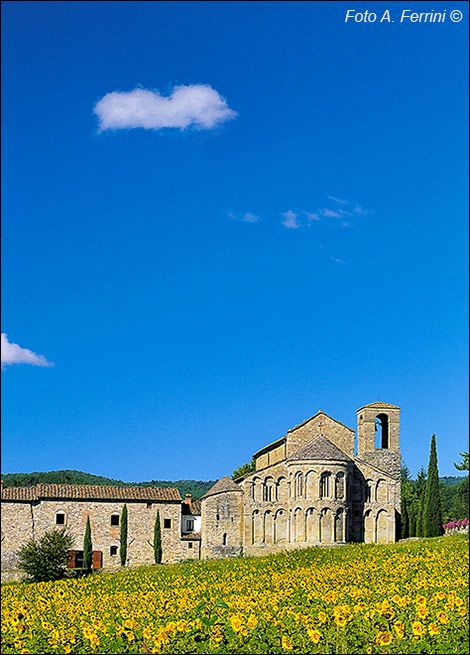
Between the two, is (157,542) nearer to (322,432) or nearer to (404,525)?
(322,432)

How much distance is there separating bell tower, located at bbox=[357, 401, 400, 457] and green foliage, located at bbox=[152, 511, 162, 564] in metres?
14.2

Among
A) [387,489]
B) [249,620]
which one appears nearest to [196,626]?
[249,620]

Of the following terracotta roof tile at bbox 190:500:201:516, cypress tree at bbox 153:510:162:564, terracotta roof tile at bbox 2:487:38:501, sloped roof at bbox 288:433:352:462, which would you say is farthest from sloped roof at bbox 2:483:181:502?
sloped roof at bbox 288:433:352:462

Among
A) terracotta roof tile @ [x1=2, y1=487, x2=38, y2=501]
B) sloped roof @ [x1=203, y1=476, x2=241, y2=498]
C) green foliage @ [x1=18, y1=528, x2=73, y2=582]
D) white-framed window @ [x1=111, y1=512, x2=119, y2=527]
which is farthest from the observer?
white-framed window @ [x1=111, y1=512, x2=119, y2=527]

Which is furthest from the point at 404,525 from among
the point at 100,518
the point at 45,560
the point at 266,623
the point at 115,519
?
the point at 266,623

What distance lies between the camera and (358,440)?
46.0 metres

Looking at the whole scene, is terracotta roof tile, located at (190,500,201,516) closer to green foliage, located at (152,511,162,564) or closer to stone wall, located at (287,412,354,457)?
green foliage, located at (152,511,162,564)

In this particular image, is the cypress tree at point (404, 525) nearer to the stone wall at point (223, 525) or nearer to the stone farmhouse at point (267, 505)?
the stone farmhouse at point (267, 505)

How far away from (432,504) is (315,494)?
21.3ft

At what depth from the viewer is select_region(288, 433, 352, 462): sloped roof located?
1583 inches

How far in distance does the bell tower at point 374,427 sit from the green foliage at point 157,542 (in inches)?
558

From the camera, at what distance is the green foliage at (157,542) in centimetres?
4672

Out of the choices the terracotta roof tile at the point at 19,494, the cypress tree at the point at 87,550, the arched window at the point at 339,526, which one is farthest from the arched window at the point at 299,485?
the terracotta roof tile at the point at 19,494

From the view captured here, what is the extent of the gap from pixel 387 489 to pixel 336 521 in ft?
19.0
